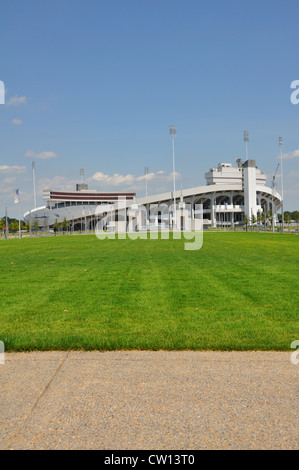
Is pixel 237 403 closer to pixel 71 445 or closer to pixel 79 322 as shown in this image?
pixel 71 445

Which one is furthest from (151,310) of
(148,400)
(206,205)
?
(206,205)

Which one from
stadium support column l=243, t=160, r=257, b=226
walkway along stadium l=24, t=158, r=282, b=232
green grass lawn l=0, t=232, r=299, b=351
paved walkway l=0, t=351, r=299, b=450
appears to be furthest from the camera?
stadium support column l=243, t=160, r=257, b=226

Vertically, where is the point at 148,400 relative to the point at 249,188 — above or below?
below

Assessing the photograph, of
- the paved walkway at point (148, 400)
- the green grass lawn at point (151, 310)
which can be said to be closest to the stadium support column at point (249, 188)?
the green grass lawn at point (151, 310)

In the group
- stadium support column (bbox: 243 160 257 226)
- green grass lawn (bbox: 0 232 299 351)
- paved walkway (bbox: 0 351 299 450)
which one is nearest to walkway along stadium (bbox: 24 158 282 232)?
stadium support column (bbox: 243 160 257 226)

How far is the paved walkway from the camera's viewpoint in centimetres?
344

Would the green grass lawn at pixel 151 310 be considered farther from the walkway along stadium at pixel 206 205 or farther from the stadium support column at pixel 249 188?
the stadium support column at pixel 249 188

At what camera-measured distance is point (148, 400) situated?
422 cm

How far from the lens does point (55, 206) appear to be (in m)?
171

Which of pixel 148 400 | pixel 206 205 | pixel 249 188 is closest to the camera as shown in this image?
pixel 148 400

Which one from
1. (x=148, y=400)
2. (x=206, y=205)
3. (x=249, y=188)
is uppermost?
(x=249, y=188)

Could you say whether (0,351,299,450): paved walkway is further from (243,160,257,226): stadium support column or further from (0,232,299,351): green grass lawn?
(243,160,257,226): stadium support column

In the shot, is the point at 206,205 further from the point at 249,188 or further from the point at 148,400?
the point at 148,400
